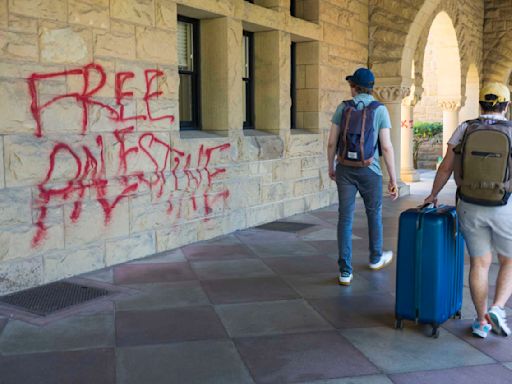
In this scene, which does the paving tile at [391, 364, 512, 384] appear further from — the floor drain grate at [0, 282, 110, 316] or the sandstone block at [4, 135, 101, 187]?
the sandstone block at [4, 135, 101, 187]

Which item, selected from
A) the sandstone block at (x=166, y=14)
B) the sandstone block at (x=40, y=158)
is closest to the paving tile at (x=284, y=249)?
the sandstone block at (x=40, y=158)

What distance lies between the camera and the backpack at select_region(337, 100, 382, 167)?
488 centimetres

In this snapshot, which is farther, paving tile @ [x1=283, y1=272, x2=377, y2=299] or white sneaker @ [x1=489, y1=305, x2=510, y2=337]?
paving tile @ [x1=283, y1=272, x2=377, y2=299]

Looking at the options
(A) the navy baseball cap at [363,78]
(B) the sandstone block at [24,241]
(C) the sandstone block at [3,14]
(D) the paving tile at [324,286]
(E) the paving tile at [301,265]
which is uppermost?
(C) the sandstone block at [3,14]

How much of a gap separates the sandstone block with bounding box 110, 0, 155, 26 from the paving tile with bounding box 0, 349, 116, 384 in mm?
3217

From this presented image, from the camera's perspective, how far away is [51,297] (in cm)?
466

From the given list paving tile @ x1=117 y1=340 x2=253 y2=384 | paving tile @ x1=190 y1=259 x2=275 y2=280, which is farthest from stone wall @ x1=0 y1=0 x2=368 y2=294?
paving tile @ x1=117 y1=340 x2=253 y2=384

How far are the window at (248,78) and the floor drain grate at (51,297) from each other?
3.99m

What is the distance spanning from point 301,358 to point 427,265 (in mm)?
984

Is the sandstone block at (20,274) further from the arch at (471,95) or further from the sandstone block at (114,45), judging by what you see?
the arch at (471,95)

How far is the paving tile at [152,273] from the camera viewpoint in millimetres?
5219

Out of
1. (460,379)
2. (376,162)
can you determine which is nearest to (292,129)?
(376,162)

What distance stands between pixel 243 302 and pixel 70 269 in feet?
5.36

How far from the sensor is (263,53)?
8.19 m
